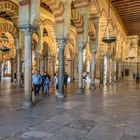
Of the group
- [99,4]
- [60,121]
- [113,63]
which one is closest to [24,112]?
[60,121]

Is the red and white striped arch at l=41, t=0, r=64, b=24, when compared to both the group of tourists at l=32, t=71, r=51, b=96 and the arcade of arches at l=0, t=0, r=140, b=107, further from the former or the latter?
the group of tourists at l=32, t=71, r=51, b=96

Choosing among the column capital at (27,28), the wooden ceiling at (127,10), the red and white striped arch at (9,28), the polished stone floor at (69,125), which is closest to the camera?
the polished stone floor at (69,125)

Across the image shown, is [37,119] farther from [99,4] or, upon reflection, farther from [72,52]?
[72,52]

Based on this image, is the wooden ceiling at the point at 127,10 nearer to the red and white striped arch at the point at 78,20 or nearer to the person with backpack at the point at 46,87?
the red and white striped arch at the point at 78,20

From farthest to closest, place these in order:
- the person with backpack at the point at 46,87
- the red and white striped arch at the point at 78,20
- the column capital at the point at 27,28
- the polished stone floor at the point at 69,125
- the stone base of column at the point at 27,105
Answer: the red and white striped arch at the point at 78,20 → the person with backpack at the point at 46,87 → the column capital at the point at 27,28 → the stone base of column at the point at 27,105 → the polished stone floor at the point at 69,125

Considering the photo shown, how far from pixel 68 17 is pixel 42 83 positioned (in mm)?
3172

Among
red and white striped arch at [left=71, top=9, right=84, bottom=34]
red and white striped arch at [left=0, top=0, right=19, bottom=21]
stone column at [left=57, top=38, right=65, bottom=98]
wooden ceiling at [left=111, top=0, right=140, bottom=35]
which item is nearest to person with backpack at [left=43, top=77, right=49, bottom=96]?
stone column at [left=57, top=38, right=65, bottom=98]

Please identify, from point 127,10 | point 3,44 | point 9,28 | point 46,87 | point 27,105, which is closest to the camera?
point 27,105

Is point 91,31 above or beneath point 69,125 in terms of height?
above

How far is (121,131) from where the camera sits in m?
4.34

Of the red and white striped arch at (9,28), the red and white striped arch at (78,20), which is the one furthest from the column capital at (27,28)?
the red and white striped arch at (9,28)

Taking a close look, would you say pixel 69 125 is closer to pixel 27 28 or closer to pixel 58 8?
pixel 27 28

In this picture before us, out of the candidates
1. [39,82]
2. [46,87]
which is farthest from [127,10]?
[39,82]

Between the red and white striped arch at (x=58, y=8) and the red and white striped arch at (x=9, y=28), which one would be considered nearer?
the red and white striped arch at (x=58, y=8)
